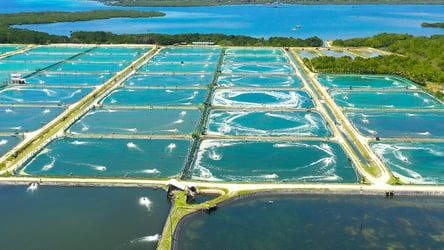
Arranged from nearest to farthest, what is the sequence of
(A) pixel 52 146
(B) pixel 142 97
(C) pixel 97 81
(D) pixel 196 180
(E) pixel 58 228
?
(E) pixel 58 228 → (D) pixel 196 180 → (A) pixel 52 146 → (B) pixel 142 97 → (C) pixel 97 81

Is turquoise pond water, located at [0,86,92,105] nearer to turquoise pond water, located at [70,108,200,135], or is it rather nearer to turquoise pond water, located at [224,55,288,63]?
turquoise pond water, located at [70,108,200,135]

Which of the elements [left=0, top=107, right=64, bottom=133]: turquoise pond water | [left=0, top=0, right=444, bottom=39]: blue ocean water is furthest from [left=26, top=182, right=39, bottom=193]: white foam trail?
[left=0, top=0, right=444, bottom=39]: blue ocean water

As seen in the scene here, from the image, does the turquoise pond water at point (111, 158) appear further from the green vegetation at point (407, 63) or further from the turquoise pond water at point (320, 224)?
the green vegetation at point (407, 63)

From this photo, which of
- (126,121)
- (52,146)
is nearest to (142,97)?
(126,121)

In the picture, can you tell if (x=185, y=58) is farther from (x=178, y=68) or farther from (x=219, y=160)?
(x=219, y=160)

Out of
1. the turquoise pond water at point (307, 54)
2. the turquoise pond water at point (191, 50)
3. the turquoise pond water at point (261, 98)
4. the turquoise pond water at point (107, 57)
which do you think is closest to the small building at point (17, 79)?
the turquoise pond water at point (107, 57)

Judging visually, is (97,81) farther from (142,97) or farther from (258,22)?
(258,22)
